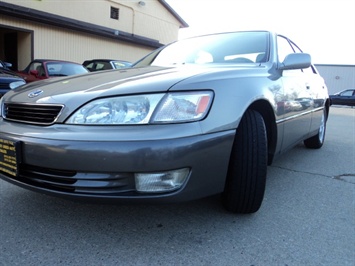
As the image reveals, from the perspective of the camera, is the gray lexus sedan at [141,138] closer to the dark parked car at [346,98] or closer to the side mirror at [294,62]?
the side mirror at [294,62]

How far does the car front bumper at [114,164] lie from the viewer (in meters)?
1.57

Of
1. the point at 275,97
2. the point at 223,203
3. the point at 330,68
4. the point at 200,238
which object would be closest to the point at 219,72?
the point at 275,97

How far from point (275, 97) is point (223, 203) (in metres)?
0.89

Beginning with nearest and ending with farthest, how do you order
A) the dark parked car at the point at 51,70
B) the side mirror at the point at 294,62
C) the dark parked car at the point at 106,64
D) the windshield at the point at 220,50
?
the side mirror at the point at 294,62 < the windshield at the point at 220,50 < the dark parked car at the point at 51,70 < the dark parked car at the point at 106,64

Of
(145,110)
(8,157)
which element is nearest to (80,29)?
(8,157)

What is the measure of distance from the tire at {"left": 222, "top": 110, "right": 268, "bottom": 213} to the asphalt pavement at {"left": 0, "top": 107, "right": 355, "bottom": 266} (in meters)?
0.18

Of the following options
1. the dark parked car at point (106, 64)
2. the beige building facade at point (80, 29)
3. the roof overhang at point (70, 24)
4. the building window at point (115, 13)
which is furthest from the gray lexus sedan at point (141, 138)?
the building window at point (115, 13)

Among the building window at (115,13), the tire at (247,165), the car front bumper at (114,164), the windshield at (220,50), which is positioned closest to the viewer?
the car front bumper at (114,164)

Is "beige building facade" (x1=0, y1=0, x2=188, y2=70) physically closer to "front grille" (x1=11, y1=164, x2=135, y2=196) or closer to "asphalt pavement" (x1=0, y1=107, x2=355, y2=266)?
"asphalt pavement" (x1=0, y1=107, x2=355, y2=266)

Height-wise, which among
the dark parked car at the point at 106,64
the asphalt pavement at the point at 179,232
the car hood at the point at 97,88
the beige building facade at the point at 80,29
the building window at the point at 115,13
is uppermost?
the building window at the point at 115,13

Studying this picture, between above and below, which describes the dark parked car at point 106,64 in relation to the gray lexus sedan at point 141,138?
above

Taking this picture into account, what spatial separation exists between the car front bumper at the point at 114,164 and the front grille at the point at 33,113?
0.47 feet

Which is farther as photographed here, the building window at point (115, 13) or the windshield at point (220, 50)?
the building window at point (115, 13)

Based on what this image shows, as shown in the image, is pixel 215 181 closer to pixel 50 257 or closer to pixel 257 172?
pixel 257 172
